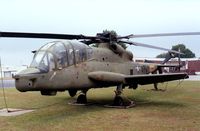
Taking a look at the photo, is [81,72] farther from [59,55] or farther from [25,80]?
[25,80]

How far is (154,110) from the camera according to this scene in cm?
1466

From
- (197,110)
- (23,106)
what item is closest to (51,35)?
(23,106)

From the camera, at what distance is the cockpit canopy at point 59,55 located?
1320 centimetres

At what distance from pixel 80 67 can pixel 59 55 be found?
131 centimetres

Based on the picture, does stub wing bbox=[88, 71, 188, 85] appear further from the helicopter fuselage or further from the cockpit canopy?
the cockpit canopy

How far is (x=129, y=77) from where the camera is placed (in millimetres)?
15961

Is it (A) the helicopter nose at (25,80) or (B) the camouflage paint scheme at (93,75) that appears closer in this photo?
(A) the helicopter nose at (25,80)

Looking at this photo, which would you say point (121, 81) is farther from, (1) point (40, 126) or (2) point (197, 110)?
(1) point (40, 126)

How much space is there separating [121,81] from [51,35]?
397 cm

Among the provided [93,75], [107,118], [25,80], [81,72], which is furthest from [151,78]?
[25,80]

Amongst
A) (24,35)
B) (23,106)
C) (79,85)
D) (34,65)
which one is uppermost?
(24,35)

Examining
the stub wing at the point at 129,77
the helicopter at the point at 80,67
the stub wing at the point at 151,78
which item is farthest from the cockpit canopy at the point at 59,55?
the stub wing at the point at 151,78

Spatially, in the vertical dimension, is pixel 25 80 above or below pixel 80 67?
below

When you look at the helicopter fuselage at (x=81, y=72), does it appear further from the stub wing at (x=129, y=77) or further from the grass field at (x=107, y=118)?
the grass field at (x=107, y=118)
